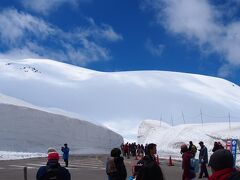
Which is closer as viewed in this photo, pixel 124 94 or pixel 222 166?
pixel 222 166

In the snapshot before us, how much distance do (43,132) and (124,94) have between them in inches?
2452

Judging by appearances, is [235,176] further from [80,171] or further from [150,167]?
[80,171]

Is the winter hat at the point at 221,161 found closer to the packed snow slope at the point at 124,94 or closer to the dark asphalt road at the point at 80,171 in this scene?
the dark asphalt road at the point at 80,171

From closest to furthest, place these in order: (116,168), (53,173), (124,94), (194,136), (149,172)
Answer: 1. (53,173)
2. (149,172)
3. (116,168)
4. (194,136)
5. (124,94)

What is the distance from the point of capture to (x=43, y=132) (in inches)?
1999

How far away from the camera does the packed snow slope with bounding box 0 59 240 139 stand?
97062mm

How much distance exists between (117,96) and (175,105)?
12998 mm

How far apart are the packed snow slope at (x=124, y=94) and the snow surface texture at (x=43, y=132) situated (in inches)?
1015

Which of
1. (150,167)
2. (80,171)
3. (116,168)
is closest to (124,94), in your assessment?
(80,171)

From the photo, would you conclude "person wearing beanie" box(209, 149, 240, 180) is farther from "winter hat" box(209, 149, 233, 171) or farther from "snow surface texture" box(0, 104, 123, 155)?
"snow surface texture" box(0, 104, 123, 155)

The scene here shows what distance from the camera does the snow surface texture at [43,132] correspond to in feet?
159

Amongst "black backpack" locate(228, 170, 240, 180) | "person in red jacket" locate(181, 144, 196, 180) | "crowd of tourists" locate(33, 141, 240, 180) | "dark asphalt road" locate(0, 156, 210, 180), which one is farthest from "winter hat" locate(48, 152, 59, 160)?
"dark asphalt road" locate(0, 156, 210, 180)

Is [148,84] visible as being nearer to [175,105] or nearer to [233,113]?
[175,105]

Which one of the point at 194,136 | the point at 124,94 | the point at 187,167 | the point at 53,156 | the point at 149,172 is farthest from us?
the point at 124,94
